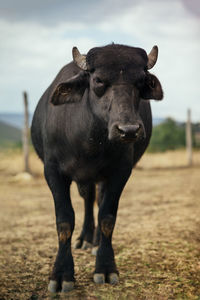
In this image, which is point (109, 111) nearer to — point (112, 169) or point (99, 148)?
point (99, 148)

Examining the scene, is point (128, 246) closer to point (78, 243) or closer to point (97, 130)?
point (78, 243)

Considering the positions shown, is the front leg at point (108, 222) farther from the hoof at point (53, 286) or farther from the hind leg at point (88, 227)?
the hind leg at point (88, 227)

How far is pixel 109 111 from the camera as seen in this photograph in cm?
323

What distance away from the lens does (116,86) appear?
126 inches

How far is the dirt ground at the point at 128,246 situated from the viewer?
12.6ft

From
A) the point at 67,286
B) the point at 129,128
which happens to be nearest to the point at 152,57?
the point at 129,128

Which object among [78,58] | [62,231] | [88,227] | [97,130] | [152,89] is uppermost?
[78,58]

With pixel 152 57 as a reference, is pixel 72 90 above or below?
below

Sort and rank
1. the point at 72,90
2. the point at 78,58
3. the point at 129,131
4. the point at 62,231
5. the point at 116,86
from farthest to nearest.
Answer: the point at 62,231 < the point at 72,90 < the point at 78,58 < the point at 116,86 < the point at 129,131

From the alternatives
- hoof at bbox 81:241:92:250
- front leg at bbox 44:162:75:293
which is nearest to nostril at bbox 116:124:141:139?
front leg at bbox 44:162:75:293

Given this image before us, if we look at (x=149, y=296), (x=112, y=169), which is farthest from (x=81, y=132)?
(x=149, y=296)

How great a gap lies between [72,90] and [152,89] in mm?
720

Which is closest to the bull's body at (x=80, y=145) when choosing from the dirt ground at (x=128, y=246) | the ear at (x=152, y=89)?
the ear at (x=152, y=89)

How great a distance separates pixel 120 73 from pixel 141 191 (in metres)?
8.22
